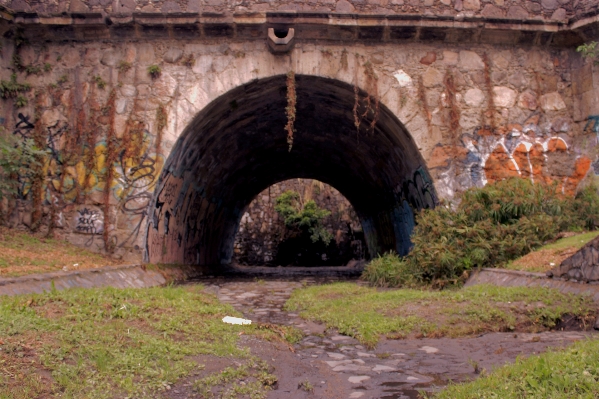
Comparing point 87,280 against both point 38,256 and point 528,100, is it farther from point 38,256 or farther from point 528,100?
point 528,100

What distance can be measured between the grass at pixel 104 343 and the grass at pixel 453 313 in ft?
3.15

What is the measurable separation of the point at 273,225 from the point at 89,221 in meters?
14.1

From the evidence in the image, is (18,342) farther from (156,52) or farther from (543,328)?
(156,52)

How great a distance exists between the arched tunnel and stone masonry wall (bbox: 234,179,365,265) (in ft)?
21.5

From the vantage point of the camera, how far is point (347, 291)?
6.96 m

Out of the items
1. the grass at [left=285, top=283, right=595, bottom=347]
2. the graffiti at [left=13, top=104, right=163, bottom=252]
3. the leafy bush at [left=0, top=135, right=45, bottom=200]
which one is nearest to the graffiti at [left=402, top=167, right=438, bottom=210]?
the grass at [left=285, top=283, right=595, bottom=347]

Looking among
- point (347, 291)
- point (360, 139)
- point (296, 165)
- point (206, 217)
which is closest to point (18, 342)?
point (347, 291)

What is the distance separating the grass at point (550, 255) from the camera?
19.1ft

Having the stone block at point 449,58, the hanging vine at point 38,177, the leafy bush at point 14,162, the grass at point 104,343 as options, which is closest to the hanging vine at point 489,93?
the stone block at point 449,58

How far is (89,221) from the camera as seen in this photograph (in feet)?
26.7

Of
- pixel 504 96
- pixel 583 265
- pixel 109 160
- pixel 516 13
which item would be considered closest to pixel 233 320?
pixel 583 265

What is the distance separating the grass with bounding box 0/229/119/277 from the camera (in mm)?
5566

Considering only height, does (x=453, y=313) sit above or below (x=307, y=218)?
below

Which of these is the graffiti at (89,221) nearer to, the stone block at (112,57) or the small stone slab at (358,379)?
the stone block at (112,57)
